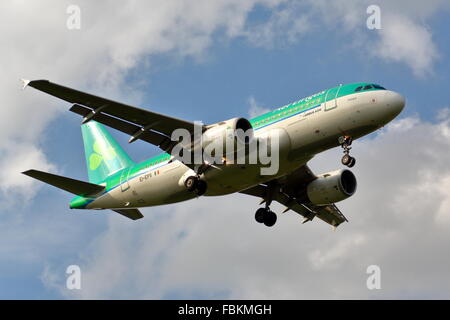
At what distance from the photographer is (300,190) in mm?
46094

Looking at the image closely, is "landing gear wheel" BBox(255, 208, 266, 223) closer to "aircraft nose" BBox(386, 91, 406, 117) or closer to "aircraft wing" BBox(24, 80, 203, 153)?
"aircraft wing" BBox(24, 80, 203, 153)

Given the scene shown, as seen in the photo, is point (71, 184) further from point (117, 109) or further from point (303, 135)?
point (303, 135)

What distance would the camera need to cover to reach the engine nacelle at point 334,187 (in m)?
44.4

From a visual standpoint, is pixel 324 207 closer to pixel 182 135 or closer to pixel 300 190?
pixel 300 190

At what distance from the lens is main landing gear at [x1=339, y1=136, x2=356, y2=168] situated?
1449 inches

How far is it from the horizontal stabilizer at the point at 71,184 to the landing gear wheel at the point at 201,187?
26.3 feet

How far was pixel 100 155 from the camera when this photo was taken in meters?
50.5

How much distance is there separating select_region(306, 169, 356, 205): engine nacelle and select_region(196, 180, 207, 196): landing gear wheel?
848 centimetres

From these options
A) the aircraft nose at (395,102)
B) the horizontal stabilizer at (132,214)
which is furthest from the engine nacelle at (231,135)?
the horizontal stabilizer at (132,214)

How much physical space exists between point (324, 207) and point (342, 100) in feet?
41.6

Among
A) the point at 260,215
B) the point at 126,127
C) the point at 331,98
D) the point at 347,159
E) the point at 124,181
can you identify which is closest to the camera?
the point at 347,159

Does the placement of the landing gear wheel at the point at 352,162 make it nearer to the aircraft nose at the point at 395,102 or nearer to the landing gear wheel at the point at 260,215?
the aircraft nose at the point at 395,102

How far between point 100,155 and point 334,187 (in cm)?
1615

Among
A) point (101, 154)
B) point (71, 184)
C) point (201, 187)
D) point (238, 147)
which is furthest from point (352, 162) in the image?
point (101, 154)
